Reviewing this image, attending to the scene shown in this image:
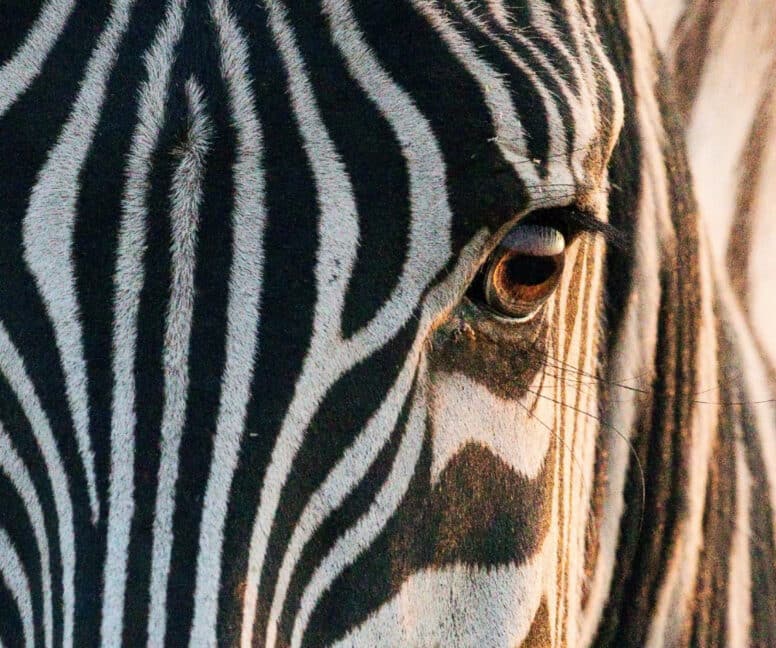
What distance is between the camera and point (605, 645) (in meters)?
2.51

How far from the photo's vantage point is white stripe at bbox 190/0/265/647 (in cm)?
148

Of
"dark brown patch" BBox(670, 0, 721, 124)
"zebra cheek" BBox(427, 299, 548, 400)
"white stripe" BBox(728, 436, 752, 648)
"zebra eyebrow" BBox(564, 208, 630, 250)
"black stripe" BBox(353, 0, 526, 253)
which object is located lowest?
"white stripe" BBox(728, 436, 752, 648)

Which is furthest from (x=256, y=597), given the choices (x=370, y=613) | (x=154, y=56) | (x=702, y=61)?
(x=702, y=61)

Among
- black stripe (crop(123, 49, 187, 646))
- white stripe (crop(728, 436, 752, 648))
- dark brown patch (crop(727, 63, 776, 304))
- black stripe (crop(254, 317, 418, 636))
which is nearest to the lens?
black stripe (crop(123, 49, 187, 646))

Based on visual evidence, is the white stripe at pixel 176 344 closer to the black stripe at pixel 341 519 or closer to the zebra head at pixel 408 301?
the zebra head at pixel 408 301

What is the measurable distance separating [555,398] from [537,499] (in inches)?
8.0

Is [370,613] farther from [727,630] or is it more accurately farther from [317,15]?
[727,630]

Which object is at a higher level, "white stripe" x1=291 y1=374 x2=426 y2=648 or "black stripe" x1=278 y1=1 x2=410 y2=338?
"black stripe" x1=278 y1=1 x2=410 y2=338

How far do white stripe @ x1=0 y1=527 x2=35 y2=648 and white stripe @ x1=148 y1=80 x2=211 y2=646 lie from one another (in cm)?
32

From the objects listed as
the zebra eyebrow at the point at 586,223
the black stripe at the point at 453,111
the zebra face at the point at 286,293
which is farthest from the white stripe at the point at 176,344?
the zebra eyebrow at the point at 586,223

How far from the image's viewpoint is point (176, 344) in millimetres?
1492

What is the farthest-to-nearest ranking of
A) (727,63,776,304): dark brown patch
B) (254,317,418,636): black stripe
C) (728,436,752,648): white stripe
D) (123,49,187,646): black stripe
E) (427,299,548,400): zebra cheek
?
(727,63,776,304): dark brown patch, (728,436,752,648): white stripe, (427,299,548,400): zebra cheek, (254,317,418,636): black stripe, (123,49,187,646): black stripe

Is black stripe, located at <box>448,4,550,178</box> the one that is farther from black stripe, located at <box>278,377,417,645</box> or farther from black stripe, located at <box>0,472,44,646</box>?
black stripe, located at <box>0,472,44,646</box>

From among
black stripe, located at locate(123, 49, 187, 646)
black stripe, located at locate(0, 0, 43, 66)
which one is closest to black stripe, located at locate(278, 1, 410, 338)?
black stripe, located at locate(123, 49, 187, 646)
